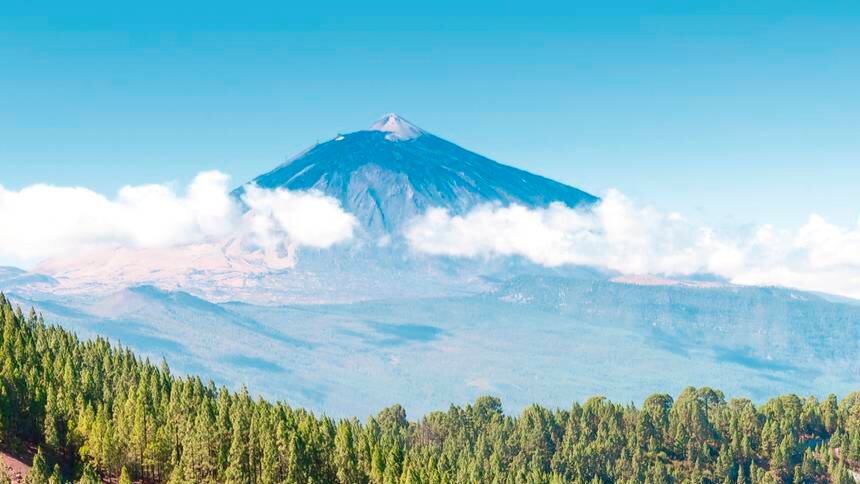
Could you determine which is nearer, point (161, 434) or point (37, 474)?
point (37, 474)

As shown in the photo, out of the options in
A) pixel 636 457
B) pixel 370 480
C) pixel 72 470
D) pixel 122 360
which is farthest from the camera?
pixel 636 457

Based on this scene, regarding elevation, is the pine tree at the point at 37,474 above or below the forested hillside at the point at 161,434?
below

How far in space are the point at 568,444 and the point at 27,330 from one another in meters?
106

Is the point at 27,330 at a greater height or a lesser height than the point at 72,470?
greater

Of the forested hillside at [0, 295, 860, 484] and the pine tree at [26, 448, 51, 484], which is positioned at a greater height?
the forested hillside at [0, 295, 860, 484]

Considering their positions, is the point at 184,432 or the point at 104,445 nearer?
the point at 104,445

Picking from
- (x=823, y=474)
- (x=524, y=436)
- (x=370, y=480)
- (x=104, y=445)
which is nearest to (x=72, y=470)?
(x=104, y=445)

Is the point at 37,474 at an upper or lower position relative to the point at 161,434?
lower

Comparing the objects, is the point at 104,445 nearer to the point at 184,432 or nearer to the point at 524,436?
the point at 184,432

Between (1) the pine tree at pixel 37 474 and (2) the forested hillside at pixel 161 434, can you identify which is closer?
(1) the pine tree at pixel 37 474

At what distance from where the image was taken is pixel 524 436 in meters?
200

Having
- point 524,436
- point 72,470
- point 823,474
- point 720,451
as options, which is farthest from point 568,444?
point 72,470

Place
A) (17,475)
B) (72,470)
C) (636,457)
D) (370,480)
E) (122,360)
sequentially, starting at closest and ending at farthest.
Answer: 1. (17,475)
2. (72,470)
3. (370,480)
4. (122,360)
5. (636,457)

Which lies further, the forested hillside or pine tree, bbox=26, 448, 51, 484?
the forested hillside
